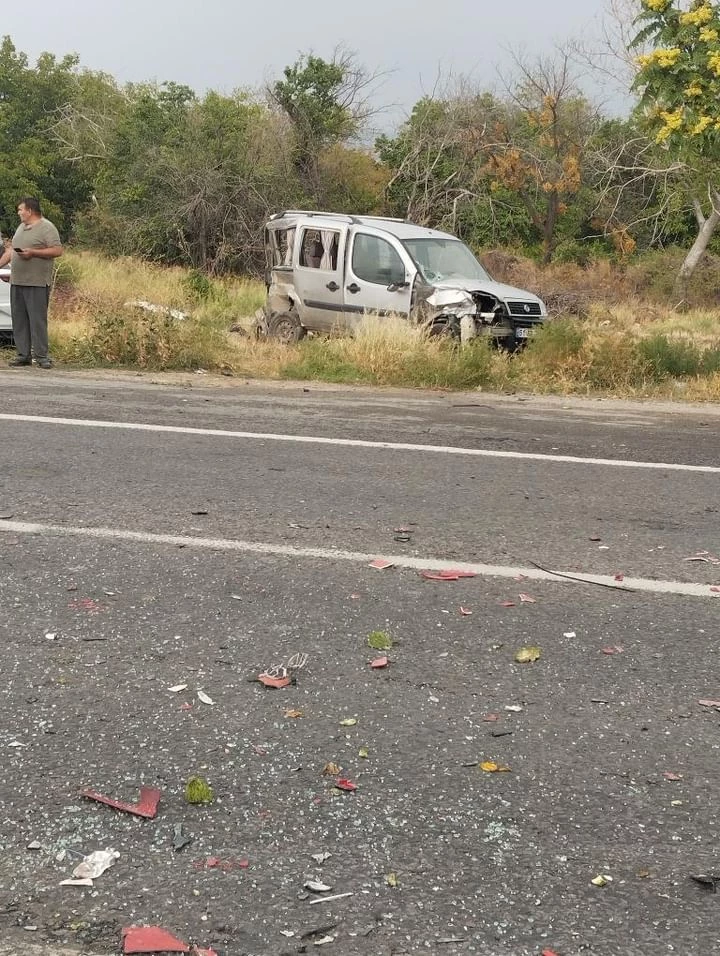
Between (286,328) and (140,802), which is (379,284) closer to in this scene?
(286,328)

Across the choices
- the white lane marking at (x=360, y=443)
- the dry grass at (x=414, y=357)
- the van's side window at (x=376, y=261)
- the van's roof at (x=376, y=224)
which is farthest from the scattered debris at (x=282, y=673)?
the van's roof at (x=376, y=224)

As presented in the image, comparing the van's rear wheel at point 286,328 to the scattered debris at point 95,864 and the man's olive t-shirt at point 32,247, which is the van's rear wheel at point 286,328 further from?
the scattered debris at point 95,864

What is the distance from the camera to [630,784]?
301cm

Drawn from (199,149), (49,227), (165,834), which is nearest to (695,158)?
(49,227)

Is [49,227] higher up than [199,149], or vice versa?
[199,149]

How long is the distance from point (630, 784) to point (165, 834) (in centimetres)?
129

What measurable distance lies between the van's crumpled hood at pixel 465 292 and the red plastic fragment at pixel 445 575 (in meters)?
8.80

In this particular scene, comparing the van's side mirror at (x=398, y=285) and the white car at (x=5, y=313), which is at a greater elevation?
the van's side mirror at (x=398, y=285)

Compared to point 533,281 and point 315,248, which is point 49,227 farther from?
point 533,281

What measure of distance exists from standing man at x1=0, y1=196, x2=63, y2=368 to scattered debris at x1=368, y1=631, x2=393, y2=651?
8.97m

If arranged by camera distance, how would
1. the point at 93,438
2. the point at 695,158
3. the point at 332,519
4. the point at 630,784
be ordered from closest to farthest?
the point at 630,784 < the point at 332,519 < the point at 93,438 < the point at 695,158

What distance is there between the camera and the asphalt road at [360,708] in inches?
96.7

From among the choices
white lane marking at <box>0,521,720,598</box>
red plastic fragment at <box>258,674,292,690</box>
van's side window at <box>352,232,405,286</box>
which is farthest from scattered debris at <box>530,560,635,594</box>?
van's side window at <box>352,232,405,286</box>

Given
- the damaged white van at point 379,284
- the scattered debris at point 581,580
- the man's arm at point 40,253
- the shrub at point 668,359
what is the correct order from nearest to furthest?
the scattered debris at point 581,580 < the man's arm at point 40,253 < the shrub at point 668,359 < the damaged white van at point 379,284
